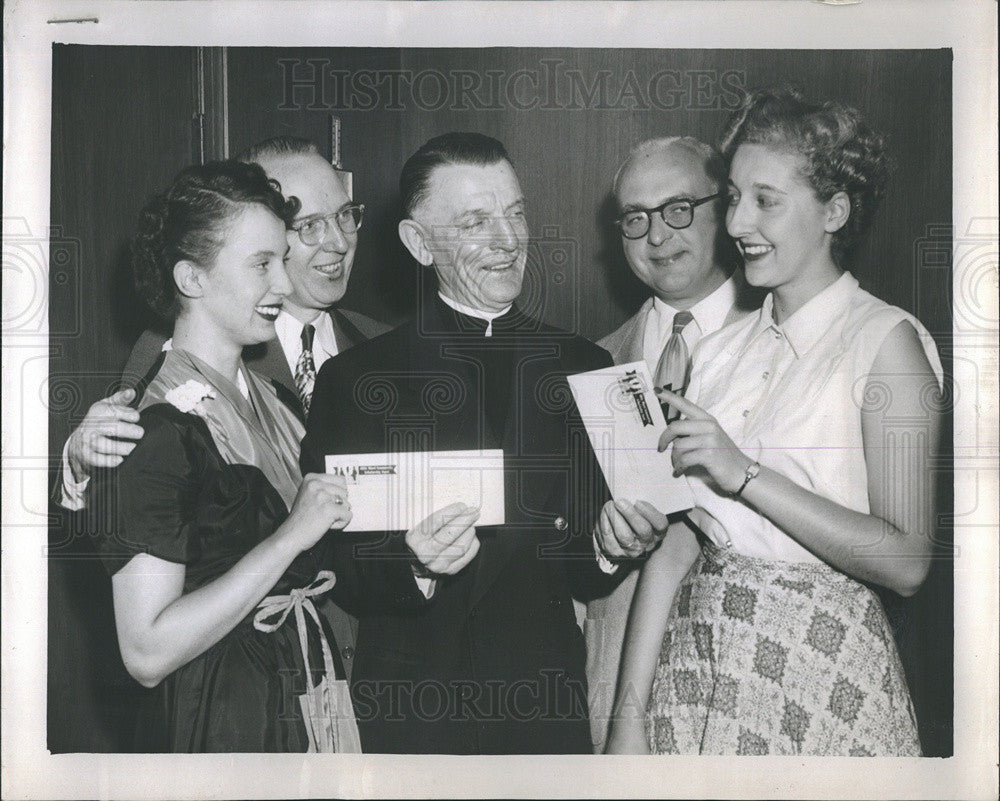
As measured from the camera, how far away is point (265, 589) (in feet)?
6.30

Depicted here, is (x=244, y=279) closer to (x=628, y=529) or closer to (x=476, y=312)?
(x=476, y=312)

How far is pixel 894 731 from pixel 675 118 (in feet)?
4.23

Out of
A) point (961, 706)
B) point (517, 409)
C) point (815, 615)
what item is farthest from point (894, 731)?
point (517, 409)

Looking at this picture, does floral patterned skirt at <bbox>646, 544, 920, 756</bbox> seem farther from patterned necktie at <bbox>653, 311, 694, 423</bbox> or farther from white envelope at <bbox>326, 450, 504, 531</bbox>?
white envelope at <bbox>326, 450, 504, 531</bbox>

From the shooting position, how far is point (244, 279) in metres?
1.94

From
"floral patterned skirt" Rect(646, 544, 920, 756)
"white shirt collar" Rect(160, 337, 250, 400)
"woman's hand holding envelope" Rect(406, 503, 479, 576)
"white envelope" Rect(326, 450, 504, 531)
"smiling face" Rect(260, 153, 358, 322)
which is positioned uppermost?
"smiling face" Rect(260, 153, 358, 322)

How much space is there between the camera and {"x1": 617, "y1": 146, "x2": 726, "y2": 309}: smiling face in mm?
1962

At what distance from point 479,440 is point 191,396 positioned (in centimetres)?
57

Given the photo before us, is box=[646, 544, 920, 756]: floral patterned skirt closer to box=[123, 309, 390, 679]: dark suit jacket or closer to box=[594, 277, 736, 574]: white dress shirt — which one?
box=[594, 277, 736, 574]: white dress shirt

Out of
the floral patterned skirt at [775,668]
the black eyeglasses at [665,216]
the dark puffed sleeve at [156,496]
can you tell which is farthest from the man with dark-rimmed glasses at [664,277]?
the dark puffed sleeve at [156,496]

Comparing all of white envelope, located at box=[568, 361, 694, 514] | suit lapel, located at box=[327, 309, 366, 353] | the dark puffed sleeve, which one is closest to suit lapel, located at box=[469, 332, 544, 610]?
white envelope, located at box=[568, 361, 694, 514]

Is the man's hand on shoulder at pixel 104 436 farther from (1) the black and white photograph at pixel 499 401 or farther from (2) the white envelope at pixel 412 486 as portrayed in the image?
(2) the white envelope at pixel 412 486

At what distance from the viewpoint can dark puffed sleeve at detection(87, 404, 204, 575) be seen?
75.2 inches

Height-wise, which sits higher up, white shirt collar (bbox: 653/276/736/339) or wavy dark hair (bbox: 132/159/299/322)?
wavy dark hair (bbox: 132/159/299/322)
